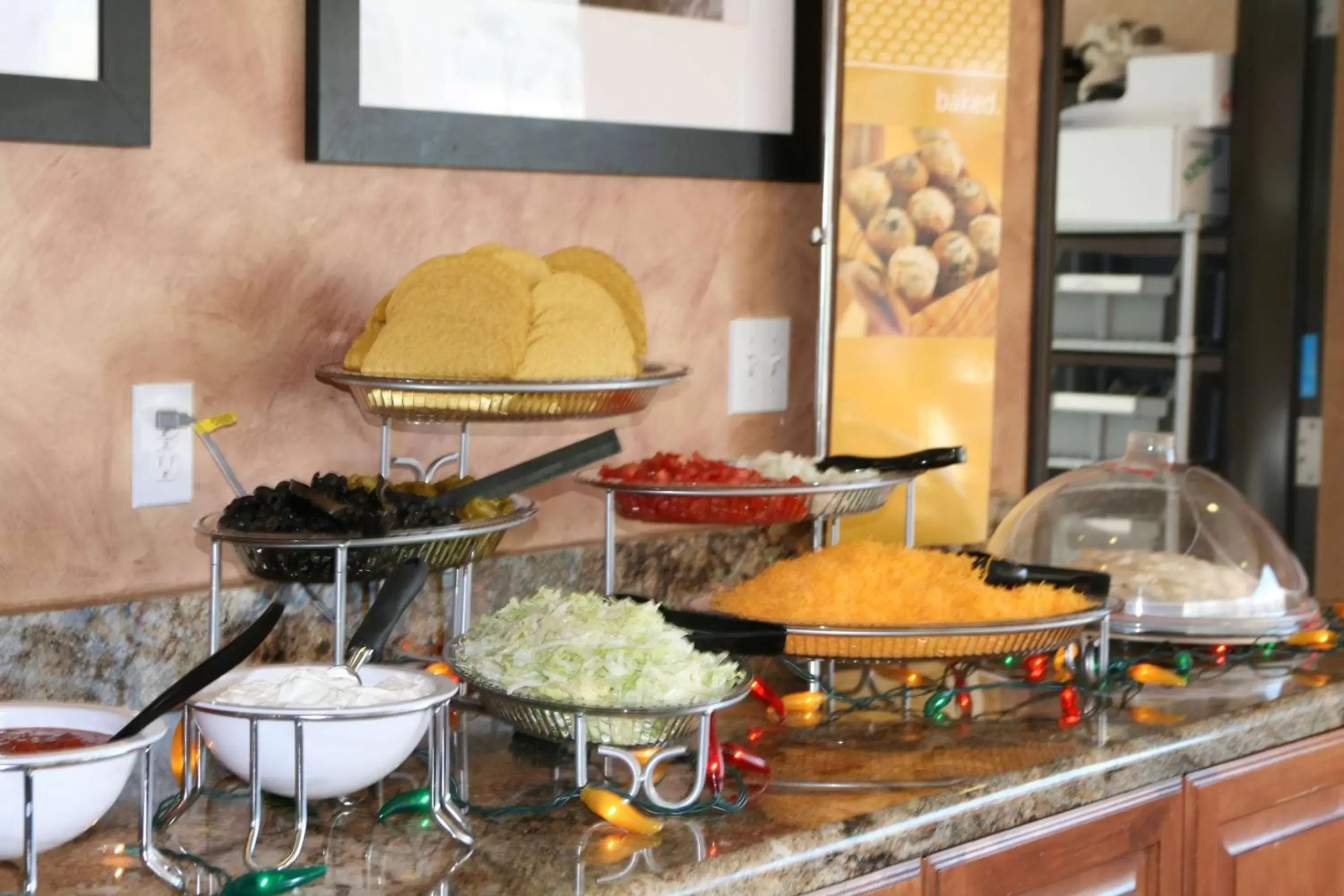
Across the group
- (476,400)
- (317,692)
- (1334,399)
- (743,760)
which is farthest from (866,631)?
(1334,399)

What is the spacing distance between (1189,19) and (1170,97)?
46cm

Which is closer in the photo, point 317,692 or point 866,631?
point 317,692

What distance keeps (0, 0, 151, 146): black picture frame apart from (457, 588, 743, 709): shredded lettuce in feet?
1.81

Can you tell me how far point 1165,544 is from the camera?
187 cm

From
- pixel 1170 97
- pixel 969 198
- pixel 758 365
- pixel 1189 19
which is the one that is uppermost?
pixel 1189 19

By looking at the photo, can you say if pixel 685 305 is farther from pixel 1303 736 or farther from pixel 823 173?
pixel 1303 736

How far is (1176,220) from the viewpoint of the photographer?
369 cm

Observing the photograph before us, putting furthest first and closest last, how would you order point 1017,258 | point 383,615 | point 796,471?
point 1017,258
point 796,471
point 383,615

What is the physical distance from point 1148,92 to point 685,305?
2351 millimetres

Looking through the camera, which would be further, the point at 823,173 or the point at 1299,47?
the point at 1299,47

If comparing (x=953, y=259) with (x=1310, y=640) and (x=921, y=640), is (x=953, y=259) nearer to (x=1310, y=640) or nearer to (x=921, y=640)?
(x=1310, y=640)

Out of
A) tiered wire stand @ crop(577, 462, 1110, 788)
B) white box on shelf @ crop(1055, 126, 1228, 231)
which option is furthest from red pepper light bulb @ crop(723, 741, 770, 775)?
white box on shelf @ crop(1055, 126, 1228, 231)

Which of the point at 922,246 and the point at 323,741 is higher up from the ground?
the point at 922,246

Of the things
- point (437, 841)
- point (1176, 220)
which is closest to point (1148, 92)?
point (1176, 220)
